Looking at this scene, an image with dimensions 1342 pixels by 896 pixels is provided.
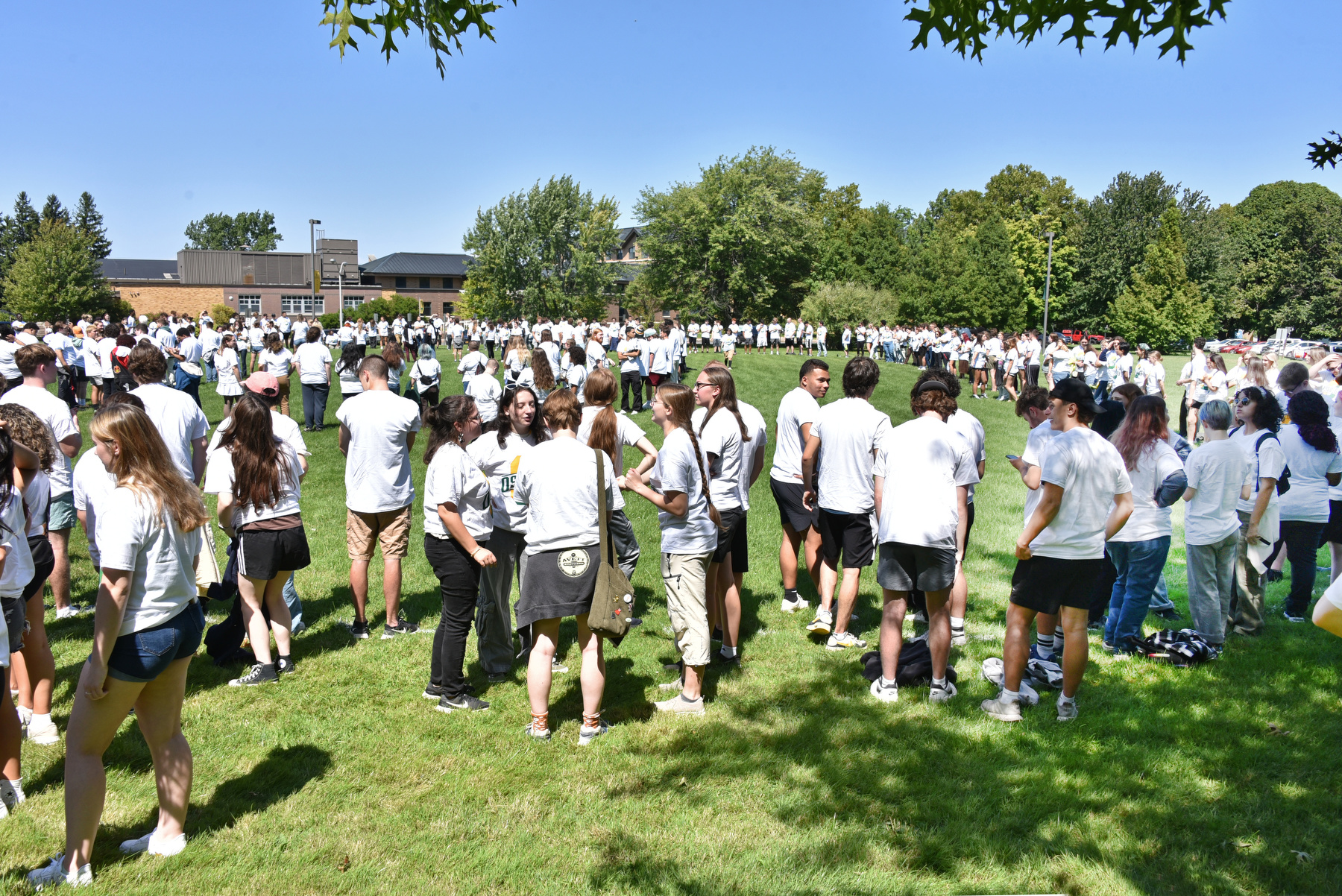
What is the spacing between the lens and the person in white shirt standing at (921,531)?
5273 mm

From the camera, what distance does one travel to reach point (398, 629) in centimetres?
683

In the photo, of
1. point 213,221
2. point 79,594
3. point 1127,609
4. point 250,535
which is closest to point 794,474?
point 1127,609

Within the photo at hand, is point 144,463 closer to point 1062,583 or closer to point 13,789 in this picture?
point 13,789

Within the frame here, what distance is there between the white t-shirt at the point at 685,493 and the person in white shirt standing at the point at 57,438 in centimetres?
425

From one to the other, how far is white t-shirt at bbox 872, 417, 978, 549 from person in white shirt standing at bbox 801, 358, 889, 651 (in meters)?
0.87

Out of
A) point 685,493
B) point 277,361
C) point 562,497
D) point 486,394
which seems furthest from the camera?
point 277,361

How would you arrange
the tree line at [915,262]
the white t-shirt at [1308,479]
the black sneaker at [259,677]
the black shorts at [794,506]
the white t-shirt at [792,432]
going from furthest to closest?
the tree line at [915,262] < the white t-shirt at [1308,479] < the black shorts at [794,506] < the white t-shirt at [792,432] < the black sneaker at [259,677]

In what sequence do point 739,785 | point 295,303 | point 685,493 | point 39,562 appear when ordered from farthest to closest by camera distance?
point 295,303
point 685,493
point 39,562
point 739,785

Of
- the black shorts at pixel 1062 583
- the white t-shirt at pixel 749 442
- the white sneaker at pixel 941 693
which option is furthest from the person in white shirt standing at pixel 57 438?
the black shorts at pixel 1062 583

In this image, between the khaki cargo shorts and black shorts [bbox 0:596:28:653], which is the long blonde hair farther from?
the khaki cargo shorts

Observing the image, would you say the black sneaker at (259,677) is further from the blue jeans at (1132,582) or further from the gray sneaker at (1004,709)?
the blue jeans at (1132,582)

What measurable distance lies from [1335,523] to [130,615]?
28.6 ft

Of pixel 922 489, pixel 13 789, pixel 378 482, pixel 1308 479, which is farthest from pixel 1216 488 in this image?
pixel 13 789

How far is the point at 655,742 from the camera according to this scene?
5066 millimetres
